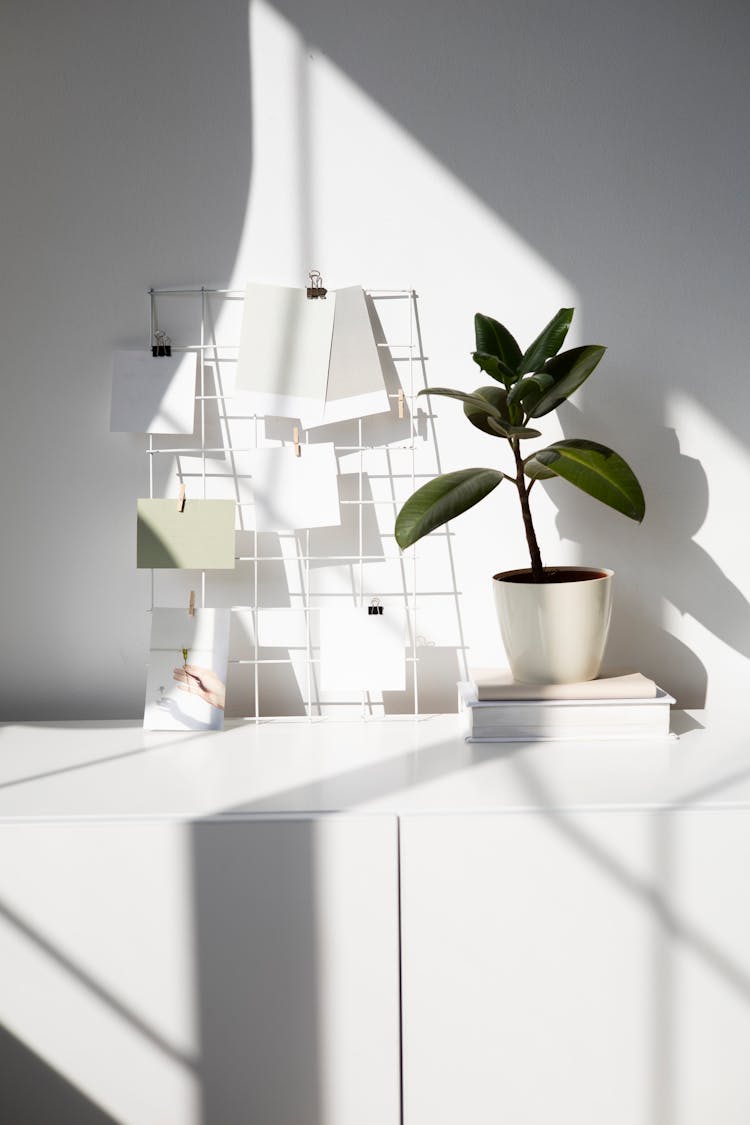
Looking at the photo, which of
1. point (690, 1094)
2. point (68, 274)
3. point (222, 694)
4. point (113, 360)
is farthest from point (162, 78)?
point (690, 1094)

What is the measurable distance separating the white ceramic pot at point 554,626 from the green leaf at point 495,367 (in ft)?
1.05

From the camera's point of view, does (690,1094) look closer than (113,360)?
Yes

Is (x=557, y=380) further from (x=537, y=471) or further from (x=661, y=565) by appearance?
(x=661, y=565)

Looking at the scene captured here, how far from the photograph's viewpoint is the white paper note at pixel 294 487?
166 cm

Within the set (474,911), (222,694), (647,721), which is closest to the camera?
(474,911)

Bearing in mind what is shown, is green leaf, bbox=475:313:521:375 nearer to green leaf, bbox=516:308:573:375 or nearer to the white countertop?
green leaf, bbox=516:308:573:375

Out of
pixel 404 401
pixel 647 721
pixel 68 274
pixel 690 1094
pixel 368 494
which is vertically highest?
pixel 68 274

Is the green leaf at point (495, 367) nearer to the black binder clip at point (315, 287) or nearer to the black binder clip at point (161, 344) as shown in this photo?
the black binder clip at point (315, 287)

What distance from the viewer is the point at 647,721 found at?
4.93 ft

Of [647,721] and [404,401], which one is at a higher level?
[404,401]

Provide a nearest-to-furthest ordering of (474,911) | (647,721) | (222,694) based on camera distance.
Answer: (474,911), (647,721), (222,694)

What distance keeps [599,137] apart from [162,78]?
0.75 metres

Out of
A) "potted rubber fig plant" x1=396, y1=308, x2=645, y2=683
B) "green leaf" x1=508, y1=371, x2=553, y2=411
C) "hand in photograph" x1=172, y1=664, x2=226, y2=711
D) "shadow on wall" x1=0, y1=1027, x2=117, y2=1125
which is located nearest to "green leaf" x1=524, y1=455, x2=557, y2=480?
"potted rubber fig plant" x1=396, y1=308, x2=645, y2=683

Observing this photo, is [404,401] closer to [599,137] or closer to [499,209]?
[499,209]
